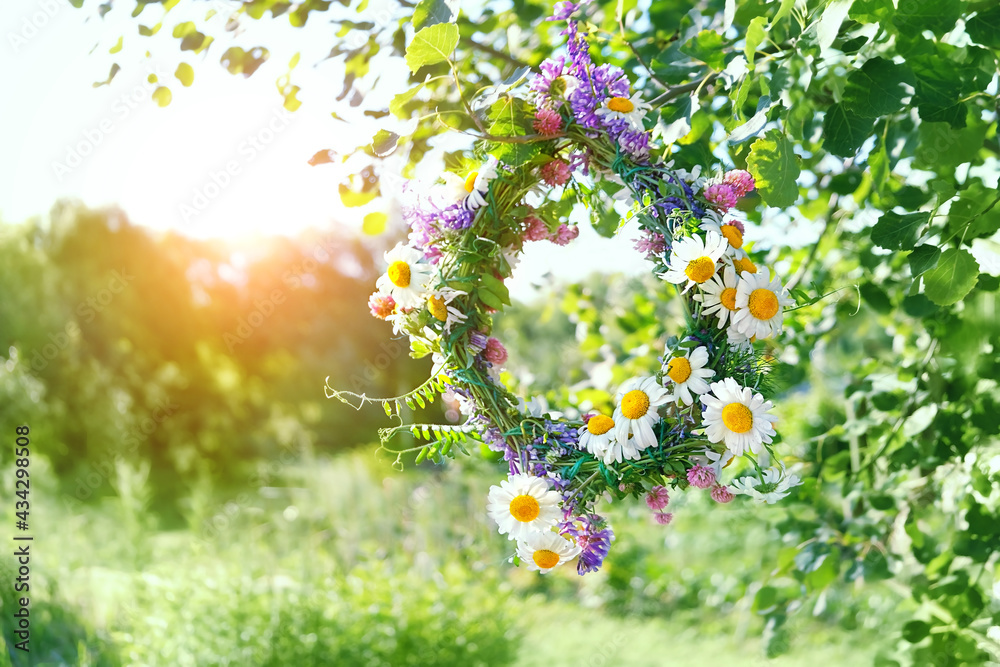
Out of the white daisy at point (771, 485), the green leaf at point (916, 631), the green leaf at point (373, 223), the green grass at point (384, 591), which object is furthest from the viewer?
the green grass at point (384, 591)

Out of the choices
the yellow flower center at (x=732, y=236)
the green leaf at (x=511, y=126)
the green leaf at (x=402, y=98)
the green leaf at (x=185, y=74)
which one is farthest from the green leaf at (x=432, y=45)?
the green leaf at (x=185, y=74)

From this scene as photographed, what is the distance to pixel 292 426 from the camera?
9227mm

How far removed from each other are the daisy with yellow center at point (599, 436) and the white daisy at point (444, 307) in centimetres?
28

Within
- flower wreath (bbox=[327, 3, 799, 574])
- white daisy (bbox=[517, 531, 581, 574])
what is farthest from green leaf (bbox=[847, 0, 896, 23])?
white daisy (bbox=[517, 531, 581, 574])

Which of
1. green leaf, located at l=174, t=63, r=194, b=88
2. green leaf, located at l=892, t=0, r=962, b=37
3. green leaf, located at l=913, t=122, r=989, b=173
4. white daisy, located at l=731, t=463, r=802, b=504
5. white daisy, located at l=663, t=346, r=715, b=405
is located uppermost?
green leaf, located at l=174, t=63, r=194, b=88

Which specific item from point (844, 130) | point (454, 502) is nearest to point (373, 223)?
point (844, 130)

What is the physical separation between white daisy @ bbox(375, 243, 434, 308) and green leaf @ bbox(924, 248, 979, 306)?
30.5 inches

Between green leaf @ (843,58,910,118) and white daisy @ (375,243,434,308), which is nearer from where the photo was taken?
green leaf @ (843,58,910,118)

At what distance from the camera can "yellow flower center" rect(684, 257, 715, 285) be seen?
0.99 metres

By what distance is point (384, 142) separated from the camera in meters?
1.02

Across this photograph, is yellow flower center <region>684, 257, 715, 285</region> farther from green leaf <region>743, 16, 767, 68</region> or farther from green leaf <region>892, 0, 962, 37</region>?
green leaf <region>892, 0, 962, 37</region>

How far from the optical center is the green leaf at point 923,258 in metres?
1.03

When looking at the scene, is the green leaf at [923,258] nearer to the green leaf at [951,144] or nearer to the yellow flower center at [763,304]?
the yellow flower center at [763,304]

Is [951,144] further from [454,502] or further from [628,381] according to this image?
[454,502]
